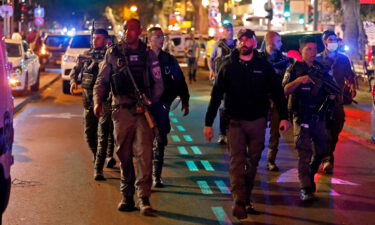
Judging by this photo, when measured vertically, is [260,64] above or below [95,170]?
above

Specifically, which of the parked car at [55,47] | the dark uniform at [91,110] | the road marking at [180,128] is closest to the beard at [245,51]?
the dark uniform at [91,110]

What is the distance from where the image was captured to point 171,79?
8.48m

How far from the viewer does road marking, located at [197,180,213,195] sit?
831 cm

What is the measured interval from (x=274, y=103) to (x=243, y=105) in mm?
713

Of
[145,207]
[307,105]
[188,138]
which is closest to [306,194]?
[307,105]

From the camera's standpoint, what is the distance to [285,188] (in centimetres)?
858

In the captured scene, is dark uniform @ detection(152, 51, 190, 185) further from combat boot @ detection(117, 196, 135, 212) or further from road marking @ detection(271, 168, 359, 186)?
road marking @ detection(271, 168, 359, 186)

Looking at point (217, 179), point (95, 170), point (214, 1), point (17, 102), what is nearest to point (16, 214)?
point (95, 170)

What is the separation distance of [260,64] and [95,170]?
312 cm

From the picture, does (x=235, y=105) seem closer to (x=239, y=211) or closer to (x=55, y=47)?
(x=239, y=211)

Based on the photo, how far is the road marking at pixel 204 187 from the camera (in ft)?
27.3

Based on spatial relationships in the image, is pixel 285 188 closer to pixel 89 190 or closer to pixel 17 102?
pixel 89 190

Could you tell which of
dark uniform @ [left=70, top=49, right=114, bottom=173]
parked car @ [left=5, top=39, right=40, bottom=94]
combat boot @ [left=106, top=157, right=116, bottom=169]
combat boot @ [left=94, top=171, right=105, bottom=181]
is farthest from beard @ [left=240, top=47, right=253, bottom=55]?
parked car @ [left=5, top=39, right=40, bottom=94]

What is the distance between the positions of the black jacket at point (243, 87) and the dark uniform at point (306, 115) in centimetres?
94
